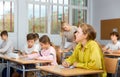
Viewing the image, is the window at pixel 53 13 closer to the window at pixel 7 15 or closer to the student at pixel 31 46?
the window at pixel 7 15

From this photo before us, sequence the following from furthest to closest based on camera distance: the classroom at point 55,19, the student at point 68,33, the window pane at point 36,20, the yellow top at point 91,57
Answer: the window pane at point 36,20 → the classroom at point 55,19 → the student at point 68,33 → the yellow top at point 91,57

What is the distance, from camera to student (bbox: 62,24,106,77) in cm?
250

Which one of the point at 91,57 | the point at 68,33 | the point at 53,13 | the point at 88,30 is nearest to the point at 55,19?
the point at 53,13

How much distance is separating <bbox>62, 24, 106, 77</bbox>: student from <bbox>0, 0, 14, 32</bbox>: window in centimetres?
412

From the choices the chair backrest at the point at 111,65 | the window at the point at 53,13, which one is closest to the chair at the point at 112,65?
the chair backrest at the point at 111,65

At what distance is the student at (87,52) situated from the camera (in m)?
2.50

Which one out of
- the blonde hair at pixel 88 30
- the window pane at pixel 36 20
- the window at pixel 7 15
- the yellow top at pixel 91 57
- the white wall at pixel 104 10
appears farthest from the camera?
the white wall at pixel 104 10

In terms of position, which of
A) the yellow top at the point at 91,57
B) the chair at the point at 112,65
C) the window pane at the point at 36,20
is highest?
the window pane at the point at 36,20

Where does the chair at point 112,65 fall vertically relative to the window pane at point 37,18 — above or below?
below

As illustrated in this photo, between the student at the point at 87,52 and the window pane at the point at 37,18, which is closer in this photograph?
the student at the point at 87,52

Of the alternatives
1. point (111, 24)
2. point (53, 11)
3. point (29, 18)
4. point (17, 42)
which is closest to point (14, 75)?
point (17, 42)

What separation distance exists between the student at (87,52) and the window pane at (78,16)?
5115mm

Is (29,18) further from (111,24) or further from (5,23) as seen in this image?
(111,24)

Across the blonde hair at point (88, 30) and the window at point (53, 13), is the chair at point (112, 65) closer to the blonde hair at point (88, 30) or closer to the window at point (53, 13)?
the blonde hair at point (88, 30)
